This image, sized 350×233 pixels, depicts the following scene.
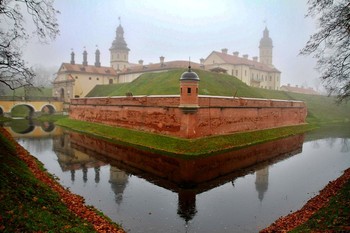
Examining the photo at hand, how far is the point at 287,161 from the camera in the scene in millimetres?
17984

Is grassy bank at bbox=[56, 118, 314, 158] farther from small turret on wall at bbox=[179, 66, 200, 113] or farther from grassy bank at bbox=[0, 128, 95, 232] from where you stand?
grassy bank at bbox=[0, 128, 95, 232]

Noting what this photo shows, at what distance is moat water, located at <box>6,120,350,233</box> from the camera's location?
916 centimetres

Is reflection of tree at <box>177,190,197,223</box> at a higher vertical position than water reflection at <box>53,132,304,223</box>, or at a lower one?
lower

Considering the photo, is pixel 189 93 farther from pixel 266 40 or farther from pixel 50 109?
pixel 266 40

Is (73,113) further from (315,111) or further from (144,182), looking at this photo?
(315,111)

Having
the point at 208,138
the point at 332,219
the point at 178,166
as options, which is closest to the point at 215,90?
the point at 208,138

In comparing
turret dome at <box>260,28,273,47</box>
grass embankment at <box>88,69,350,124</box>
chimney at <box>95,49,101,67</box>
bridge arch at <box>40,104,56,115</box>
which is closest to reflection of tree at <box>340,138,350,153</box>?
grass embankment at <box>88,69,350,124</box>

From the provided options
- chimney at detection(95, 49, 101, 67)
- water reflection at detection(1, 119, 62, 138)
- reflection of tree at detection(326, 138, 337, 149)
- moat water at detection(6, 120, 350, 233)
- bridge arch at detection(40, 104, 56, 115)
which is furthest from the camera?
chimney at detection(95, 49, 101, 67)

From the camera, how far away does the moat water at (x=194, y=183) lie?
9.16 m

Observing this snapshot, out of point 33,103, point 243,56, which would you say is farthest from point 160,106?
point 243,56

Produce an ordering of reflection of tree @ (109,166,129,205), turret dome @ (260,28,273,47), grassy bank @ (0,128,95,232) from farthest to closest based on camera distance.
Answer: turret dome @ (260,28,273,47) < reflection of tree @ (109,166,129,205) < grassy bank @ (0,128,95,232)

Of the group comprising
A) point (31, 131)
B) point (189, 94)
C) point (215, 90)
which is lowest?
point (31, 131)

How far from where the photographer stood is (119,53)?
70.9 meters

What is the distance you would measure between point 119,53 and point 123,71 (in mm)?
12883
